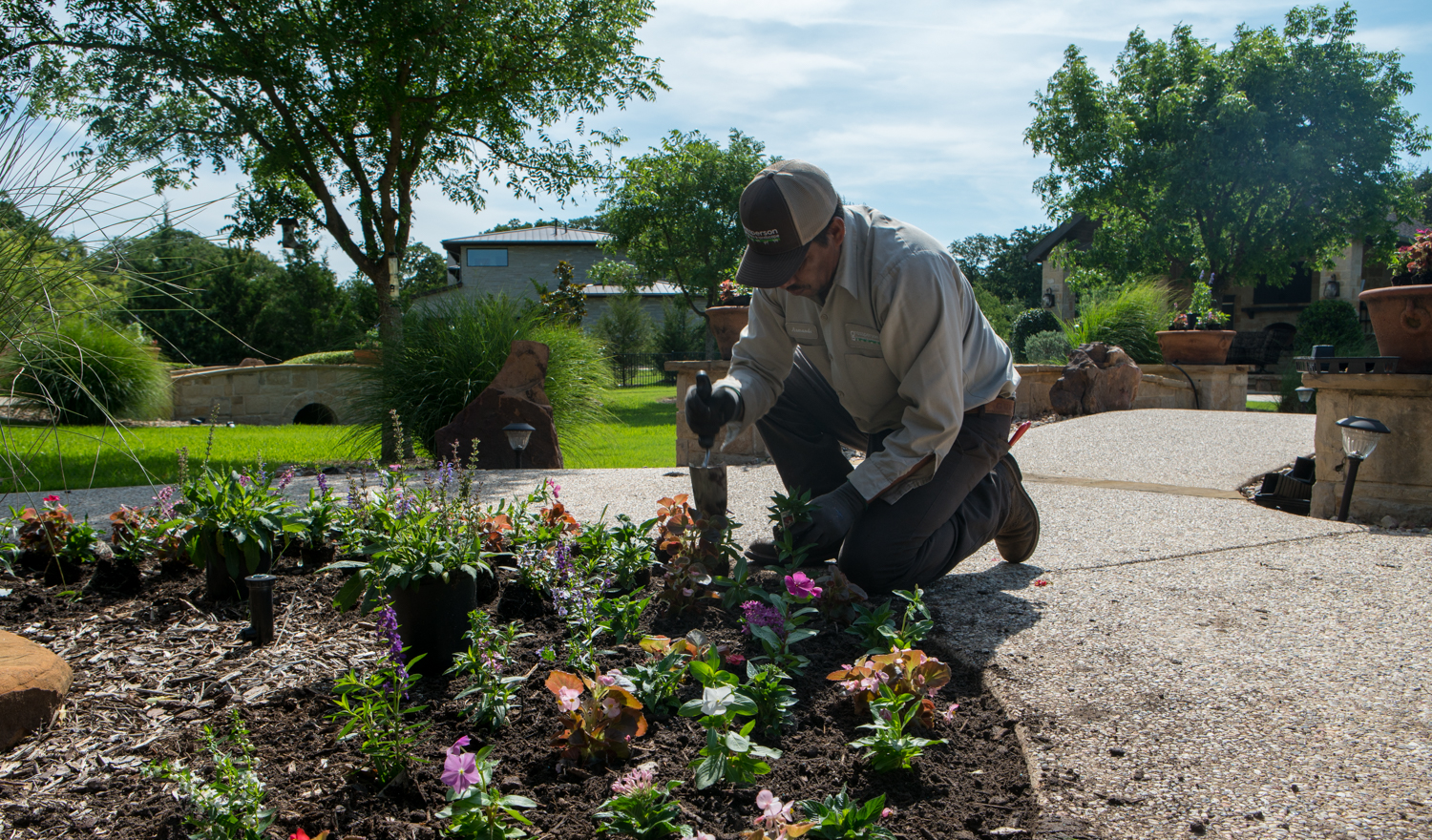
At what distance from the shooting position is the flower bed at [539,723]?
1261 mm

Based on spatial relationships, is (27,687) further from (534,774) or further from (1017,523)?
(1017,523)

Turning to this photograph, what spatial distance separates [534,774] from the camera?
139cm

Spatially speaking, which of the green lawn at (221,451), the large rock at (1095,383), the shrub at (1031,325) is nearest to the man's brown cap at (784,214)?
the green lawn at (221,451)

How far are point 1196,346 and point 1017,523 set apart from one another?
28.7 feet

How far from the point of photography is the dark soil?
49.5 inches

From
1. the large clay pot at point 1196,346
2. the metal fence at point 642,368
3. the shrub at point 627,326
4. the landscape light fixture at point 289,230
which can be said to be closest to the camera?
the landscape light fixture at point 289,230

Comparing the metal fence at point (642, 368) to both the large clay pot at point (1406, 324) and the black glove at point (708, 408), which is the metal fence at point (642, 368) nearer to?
the large clay pot at point (1406, 324)

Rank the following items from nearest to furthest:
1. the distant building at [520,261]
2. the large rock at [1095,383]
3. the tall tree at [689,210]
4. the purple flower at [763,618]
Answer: the purple flower at [763,618]
the large rock at [1095,383]
the tall tree at [689,210]
the distant building at [520,261]

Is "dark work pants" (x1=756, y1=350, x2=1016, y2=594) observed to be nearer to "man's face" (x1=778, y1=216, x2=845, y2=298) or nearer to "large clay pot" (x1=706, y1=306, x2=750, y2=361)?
"man's face" (x1=778, y1=216, x2=845, y2=298)

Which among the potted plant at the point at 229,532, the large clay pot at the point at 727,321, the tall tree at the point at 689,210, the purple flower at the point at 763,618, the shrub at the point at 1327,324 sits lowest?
the purple flower at the point at 763,618

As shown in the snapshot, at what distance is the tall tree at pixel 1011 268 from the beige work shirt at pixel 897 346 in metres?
37.1

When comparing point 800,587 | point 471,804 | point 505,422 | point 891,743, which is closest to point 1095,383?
point 505,422

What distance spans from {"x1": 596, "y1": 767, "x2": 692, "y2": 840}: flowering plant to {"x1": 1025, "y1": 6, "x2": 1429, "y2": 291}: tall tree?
19384 millimetres

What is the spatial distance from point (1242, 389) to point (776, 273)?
1012cm
